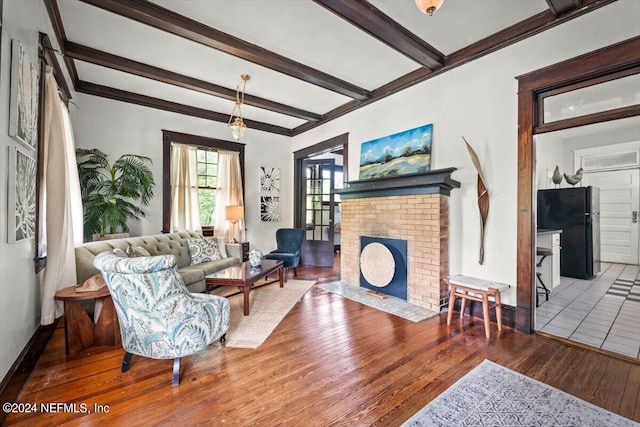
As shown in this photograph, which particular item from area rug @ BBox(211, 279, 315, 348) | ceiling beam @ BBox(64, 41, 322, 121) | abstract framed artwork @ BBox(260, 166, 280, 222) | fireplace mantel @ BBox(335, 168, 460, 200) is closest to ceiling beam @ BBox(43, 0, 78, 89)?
ceiling beam @ BBox(64, 41, 322, 121)

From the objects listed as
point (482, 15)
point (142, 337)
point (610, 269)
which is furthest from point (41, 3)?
point (610, 269)

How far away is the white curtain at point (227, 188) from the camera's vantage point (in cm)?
548

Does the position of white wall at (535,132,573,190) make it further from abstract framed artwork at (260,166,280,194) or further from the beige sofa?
the beige sofa

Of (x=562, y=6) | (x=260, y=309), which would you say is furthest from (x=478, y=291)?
(x=562, y=6)

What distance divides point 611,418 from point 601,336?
4.51ft

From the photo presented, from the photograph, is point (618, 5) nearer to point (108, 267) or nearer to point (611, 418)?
point (611, 418)

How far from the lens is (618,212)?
A: 5.85m

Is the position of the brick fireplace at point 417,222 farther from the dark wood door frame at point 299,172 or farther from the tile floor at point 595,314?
the dark wood door frame at point 299,172

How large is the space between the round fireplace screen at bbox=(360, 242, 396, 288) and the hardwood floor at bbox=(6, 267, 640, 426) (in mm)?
986

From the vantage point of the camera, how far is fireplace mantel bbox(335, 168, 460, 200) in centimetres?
324

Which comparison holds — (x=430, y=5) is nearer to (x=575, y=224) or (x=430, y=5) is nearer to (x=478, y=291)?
(x=478, y=291)

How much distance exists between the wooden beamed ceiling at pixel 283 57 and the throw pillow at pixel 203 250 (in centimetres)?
231

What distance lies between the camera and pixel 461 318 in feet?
10.2

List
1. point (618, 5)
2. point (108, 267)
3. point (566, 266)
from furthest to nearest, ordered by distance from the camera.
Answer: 1. point (566, 266)
2. point (618, 5)
3. point (108, 267)
